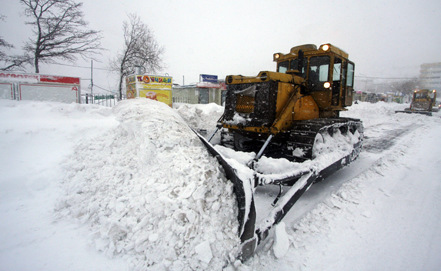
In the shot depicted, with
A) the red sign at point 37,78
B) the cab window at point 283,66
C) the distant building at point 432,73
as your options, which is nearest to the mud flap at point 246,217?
the cab window at point 283,66

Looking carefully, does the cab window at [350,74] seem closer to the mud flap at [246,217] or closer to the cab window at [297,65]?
the cab window at [297,65]

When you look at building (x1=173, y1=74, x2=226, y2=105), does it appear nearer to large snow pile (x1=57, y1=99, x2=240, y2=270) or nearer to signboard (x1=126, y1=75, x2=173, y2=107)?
signboard (x1=126, y1=75, x2=173, y2=107)

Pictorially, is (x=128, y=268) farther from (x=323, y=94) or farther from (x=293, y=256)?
(x=323, y=94)

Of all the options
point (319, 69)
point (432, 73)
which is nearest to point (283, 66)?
point (319, 69)

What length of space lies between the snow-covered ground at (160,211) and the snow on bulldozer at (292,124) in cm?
37

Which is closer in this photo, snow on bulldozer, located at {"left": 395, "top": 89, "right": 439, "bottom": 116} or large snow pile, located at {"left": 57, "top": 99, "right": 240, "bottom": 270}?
large snow pile, located at {"left": 57, "top": 99, "right": 240, "bottom": 270}

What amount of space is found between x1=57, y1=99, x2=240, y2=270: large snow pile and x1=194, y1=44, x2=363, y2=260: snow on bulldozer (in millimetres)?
296

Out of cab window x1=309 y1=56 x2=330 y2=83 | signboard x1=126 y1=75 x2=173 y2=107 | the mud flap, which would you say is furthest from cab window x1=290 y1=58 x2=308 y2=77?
signboard x1=126 y1=75 x2=173 y2=107

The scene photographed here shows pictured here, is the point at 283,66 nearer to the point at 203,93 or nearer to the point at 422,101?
the point at 203,93

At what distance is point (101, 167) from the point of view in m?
3.29

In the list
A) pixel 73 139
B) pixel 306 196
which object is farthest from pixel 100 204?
pixel 306 196

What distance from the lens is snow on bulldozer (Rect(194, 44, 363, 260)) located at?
2.99 meters

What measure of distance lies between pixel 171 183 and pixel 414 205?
3.80 meters

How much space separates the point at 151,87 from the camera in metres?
11.4
